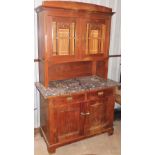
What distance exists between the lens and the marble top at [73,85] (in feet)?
6.65

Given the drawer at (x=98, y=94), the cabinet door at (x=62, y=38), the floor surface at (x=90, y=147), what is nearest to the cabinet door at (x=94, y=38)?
the cabinet door at (x=62, y=38)

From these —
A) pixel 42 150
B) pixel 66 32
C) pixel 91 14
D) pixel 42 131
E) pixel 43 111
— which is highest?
pixel 91 14

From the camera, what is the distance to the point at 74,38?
2.18m

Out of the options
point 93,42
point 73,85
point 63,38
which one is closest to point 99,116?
point 73,85

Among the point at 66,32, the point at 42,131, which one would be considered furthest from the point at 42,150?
the point at 66,32

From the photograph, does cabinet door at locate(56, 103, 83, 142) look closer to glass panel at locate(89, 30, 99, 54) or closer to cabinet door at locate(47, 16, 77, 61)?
cabinet door at locate(47, 16, 77, 61)
